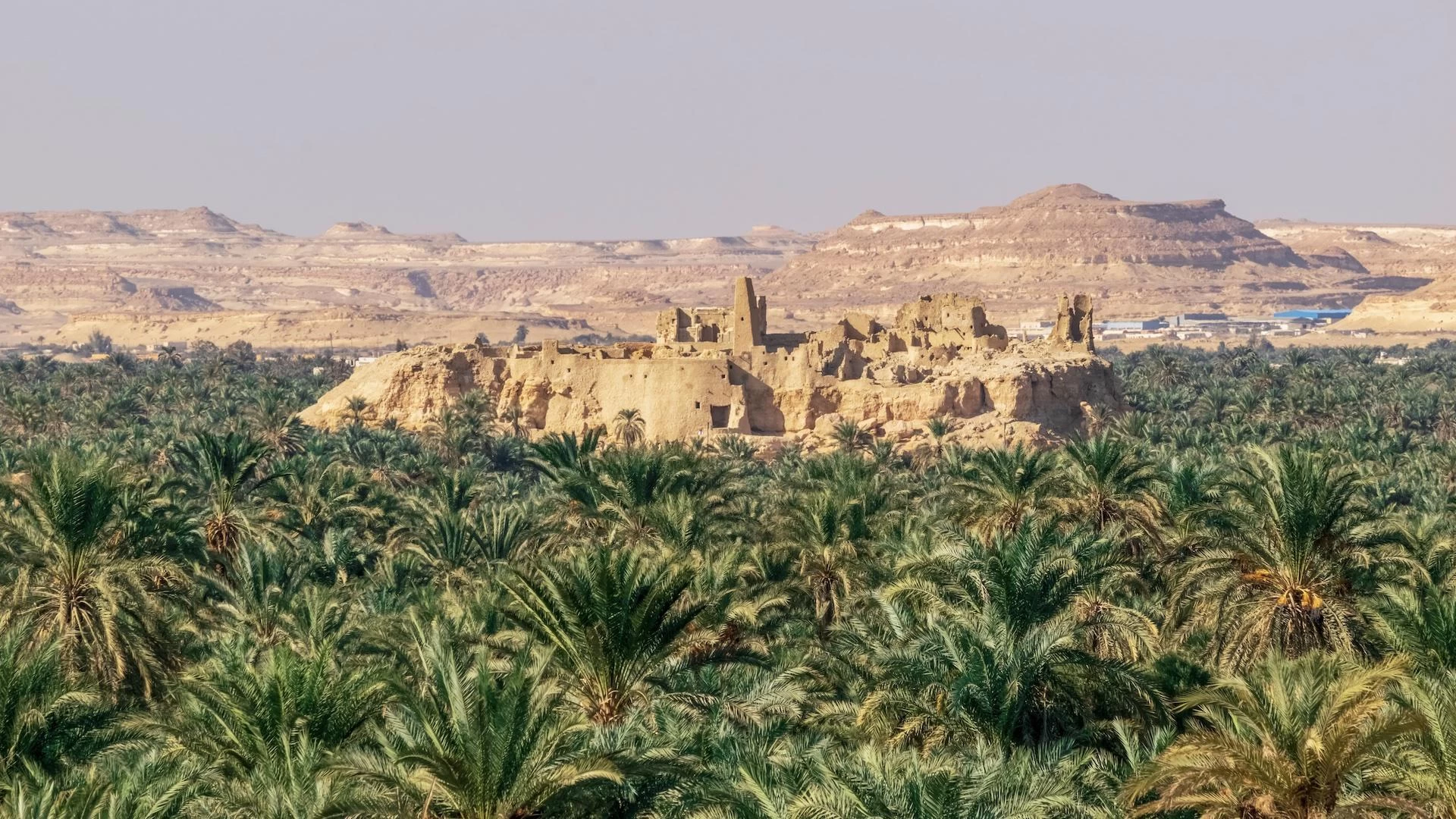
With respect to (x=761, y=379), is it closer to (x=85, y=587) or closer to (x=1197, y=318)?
(x=85, y=587)

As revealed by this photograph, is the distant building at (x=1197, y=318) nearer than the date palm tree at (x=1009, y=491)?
No

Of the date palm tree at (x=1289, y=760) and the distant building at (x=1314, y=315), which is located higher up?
the date palm tree at (x=1289, y=760)

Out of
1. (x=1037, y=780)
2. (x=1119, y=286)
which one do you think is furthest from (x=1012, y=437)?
(x=1119, y=286)

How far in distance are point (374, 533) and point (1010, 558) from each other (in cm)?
1776

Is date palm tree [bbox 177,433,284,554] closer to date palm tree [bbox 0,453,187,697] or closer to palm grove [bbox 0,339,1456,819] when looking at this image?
palm grove [bbox 0,339,1456,819]

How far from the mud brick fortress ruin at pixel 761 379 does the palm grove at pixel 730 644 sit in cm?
2391

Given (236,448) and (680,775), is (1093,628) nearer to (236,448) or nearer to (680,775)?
Result: (680,775)

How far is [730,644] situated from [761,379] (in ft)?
125

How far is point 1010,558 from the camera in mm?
18234

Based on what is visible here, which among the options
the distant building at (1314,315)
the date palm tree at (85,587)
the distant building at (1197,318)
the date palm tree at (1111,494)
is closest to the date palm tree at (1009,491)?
the date palm tree at (1111,494)

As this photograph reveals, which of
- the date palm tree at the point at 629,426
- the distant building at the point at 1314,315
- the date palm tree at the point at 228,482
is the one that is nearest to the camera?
the date palm tree at the point at 228,482

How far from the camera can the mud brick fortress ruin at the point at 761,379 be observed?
2261 inches

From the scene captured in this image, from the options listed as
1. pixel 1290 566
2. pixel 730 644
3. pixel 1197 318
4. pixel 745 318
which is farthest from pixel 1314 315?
pixel 730 644

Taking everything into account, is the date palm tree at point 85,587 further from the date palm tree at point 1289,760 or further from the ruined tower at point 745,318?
the ruined tower at point 745,318
